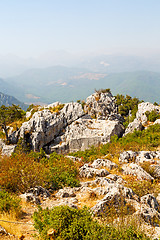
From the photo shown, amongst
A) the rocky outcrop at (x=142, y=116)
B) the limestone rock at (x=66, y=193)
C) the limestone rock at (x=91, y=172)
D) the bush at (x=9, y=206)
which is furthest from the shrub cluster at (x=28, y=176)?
the rocky outcrop at (x=142, y=116)

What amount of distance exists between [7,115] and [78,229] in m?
29.3

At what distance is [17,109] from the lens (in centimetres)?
3459

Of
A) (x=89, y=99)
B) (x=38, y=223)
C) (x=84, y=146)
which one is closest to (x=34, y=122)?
(x=84, y=146)

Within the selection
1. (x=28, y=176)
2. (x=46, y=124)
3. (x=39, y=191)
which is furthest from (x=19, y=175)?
(x=46, y=124)

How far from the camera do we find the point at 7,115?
1197 inches

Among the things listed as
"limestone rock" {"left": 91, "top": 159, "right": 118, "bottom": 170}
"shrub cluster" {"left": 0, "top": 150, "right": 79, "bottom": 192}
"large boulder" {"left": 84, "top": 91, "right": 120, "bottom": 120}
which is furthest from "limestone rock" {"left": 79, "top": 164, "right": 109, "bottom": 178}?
"large boulder" {"left": 84, "top": 91, "right": 120, "bottom": 120}

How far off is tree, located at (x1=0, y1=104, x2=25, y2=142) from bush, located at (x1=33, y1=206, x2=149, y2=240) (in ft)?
90.2

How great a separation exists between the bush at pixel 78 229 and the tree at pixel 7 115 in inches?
1083

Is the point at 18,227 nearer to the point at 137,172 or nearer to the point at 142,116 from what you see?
the point at 137,172

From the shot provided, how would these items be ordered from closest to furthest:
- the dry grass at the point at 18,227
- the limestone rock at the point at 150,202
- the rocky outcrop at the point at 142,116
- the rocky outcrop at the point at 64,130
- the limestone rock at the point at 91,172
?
1. the dry grass at the point at 18,227
2. the limestone rock at the point at 150,202
3. the limestone rock at the point at 91,172
4. the rocky outcrop at the point at 142,116
5. the rocky outcrop at the point at 64,130

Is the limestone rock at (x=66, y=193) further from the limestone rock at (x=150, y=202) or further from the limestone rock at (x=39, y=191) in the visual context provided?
the limestone rock at (x=150, y=202)

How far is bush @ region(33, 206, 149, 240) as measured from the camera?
3.83 m

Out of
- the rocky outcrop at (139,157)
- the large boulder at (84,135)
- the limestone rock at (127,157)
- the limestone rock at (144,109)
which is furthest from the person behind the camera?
the limestone rock at (144,109)

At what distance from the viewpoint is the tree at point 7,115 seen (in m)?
29.6
